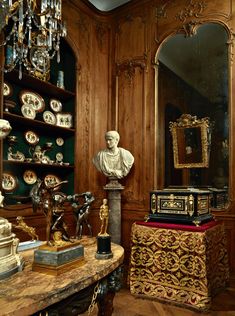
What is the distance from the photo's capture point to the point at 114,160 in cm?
395

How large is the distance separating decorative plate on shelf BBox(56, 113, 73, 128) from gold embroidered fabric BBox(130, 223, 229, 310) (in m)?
1.75

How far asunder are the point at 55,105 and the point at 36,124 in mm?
570

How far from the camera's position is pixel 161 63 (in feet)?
13.5

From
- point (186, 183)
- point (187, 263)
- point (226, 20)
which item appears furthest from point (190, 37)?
point (187, 263)

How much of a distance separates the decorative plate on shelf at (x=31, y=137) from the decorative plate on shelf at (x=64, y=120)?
1.19 feet

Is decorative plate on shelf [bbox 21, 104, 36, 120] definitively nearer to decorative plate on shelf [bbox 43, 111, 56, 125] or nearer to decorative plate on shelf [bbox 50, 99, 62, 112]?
decorative plate on shelf [bbox 43, 111, 56, 125]

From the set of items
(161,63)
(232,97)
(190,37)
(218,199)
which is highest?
(190,37)

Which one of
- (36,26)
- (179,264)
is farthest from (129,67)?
(179,264)

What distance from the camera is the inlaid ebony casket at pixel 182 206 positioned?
3.07m

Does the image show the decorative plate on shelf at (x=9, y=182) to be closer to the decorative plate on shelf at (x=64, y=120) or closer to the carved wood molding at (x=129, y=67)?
the decorative plate on shelf at (x=64, y=120)

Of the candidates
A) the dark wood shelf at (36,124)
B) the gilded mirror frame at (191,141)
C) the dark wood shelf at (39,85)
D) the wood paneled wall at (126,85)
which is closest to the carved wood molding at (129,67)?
the wood paneled wall at (126,85)

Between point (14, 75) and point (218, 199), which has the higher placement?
point (14, 75)

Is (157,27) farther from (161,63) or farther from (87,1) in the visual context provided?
(87,1)

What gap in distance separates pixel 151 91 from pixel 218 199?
1.68m
